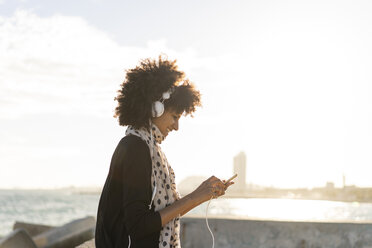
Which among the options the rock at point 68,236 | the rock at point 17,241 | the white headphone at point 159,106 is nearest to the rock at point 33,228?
the rock at point 68,236

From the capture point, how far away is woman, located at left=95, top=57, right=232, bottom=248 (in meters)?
2.29

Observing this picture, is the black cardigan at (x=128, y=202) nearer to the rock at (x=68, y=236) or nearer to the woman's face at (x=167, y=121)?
the woman's face at (x=167, y=121)

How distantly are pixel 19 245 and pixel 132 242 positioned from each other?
301 inches

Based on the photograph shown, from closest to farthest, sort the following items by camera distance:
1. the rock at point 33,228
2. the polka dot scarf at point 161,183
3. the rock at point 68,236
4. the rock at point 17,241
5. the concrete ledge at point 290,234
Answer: the polka dot scarf at point 161,183
the concrete ledge at point 290,234
the rock at point 17,241
the rock at point 68,236
the rock at point 33,228

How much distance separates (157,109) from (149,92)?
0.29 feet

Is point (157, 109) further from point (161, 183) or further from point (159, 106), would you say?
point (161, 183)

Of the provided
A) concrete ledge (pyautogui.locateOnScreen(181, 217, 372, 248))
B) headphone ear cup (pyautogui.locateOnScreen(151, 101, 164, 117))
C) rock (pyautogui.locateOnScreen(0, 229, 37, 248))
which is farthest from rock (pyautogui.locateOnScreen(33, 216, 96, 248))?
headphone ear cup (pyautogui.locateOnScreen(151, 101, 164, 117))

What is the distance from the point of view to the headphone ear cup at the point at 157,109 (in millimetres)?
2471

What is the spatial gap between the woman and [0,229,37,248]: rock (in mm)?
7478

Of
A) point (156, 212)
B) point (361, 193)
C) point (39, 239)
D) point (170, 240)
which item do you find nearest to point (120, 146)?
point (156, 212)

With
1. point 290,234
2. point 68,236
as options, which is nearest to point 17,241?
point 68,236

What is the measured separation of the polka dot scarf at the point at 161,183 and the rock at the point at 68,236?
8168 mm

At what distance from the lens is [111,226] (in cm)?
238

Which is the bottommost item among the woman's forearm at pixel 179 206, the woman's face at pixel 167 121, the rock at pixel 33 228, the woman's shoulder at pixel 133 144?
the rock at pixel 33 228
